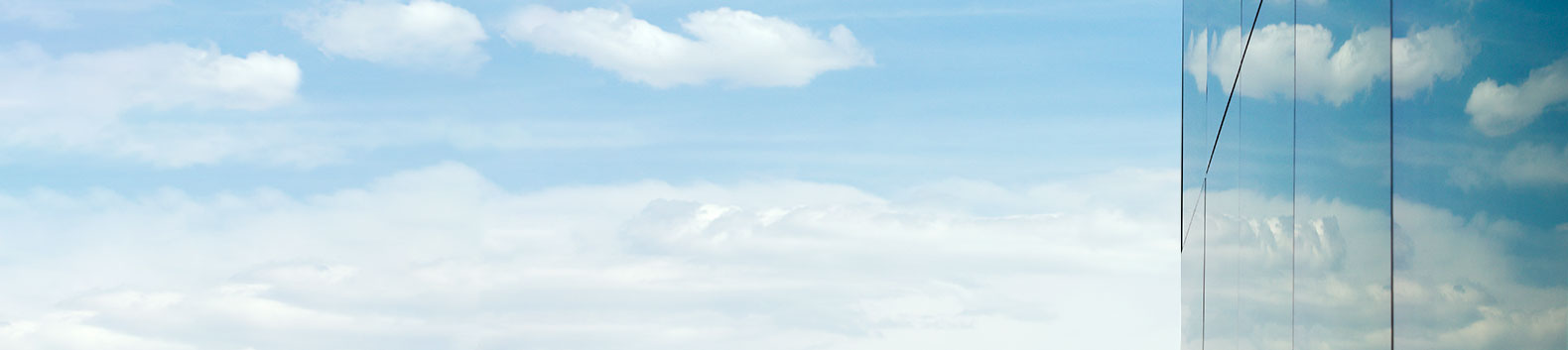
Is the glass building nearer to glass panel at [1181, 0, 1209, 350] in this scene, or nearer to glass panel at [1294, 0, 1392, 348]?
glass panel at [1294, 0, 1392, 348]

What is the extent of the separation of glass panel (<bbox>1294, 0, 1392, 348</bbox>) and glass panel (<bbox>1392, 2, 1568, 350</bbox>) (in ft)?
0.97

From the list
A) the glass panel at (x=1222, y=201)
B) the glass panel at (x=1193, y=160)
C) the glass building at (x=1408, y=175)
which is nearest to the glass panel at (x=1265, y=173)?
the glass building at (x=1408, y=175)

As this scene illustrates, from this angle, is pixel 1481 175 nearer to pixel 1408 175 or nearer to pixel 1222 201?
pixel 1408 175

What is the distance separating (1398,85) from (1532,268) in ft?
5.21

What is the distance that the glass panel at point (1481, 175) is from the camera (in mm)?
4461

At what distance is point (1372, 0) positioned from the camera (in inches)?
260

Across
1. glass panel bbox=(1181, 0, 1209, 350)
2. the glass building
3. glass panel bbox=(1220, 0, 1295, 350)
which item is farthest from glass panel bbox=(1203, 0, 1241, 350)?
the glass building

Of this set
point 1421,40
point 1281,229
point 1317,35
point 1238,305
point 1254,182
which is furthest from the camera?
point 1238,305

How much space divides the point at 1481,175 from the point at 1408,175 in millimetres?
778

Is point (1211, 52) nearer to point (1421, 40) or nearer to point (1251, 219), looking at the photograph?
point (1251, 219)

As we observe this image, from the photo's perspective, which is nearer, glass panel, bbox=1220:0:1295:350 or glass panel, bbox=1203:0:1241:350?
glass panel, bbox=1220:0:1295:350

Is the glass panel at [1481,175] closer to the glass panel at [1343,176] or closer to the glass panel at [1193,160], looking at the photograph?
the glass panel at [1343,176]

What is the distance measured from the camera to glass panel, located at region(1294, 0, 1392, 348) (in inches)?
252

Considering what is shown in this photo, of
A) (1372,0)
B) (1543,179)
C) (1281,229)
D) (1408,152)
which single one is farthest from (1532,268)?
(1281,229)
